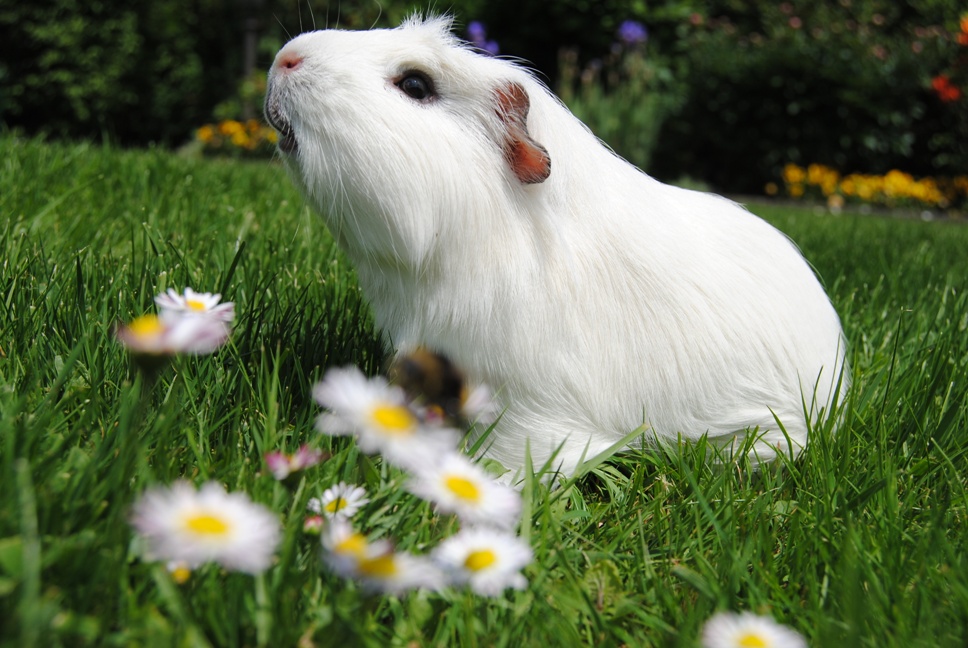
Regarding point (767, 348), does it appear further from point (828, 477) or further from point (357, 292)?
point (357, 292)

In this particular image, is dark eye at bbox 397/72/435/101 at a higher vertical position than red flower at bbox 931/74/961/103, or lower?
higher

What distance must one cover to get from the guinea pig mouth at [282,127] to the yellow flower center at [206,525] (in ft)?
3.24

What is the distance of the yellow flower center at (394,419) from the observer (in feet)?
3.10

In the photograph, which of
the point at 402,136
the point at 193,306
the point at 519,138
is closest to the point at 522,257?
the point at 519,138

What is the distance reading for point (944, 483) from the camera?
5.48 ft

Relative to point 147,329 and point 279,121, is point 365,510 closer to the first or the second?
point 147,329

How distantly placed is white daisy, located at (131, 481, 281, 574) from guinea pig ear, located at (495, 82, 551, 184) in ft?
3.25

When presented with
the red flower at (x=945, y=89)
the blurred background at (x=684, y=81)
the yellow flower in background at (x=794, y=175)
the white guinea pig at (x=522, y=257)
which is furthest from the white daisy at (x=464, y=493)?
the red flower at (x=945, y=89)

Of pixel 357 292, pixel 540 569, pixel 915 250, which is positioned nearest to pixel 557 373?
pixel 540 569

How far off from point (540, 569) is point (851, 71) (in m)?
8.64

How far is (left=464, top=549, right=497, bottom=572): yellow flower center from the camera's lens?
926 millimetres

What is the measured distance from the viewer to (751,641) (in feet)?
2.86

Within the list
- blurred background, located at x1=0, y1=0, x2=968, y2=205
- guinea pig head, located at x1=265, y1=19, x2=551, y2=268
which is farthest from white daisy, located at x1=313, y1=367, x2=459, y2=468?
blurred background, located at x1=0, y1=0, x2=968, y2=205

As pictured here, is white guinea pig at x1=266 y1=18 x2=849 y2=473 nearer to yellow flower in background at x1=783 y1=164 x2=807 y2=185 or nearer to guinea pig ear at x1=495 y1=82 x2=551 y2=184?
guinea pig ear at x1=495 y1=82 x2=551 y2=184
